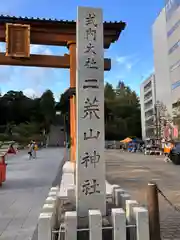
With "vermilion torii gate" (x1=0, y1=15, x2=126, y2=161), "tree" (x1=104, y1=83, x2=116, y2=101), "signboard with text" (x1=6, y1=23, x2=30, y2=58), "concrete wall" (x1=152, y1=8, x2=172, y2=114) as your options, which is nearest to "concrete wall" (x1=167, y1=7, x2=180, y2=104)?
"concrete wall" (x1=152, y1=8, x2=172, y2=114)

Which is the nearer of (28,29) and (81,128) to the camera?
(81,128)

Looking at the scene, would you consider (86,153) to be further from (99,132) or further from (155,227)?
(155,227)

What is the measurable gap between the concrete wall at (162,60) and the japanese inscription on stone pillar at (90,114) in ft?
134

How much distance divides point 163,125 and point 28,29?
34.2 meters

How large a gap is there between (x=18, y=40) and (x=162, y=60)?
1690 inches

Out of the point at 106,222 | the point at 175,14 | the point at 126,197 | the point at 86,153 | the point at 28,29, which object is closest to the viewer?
the point at 106,222

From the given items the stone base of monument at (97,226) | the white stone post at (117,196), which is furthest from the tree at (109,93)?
the stone base of monument at (97,226)

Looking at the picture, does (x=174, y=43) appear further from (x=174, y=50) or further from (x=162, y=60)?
(x=162, y=60)

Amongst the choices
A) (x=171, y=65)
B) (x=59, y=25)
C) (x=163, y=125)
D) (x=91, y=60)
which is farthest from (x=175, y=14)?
(x=91, y=60)

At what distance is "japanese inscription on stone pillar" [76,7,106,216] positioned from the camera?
Result: 4.04m

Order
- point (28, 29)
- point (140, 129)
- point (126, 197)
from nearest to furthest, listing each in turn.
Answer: point (126, 197), point (28, 29), point (140, 129)

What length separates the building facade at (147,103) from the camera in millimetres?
65125

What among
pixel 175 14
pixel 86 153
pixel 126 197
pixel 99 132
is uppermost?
pixel 175 14

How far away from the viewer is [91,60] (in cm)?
433
